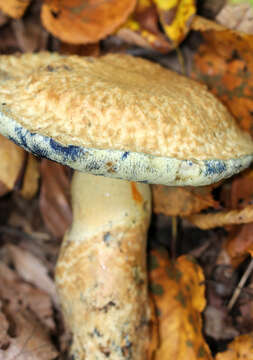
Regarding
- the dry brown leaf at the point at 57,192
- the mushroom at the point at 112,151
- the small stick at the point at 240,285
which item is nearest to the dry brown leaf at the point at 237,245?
the small stick at the point at 240,285

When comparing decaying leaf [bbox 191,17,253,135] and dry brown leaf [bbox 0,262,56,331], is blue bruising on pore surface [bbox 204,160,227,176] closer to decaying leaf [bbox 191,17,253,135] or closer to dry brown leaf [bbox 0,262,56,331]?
decaying leaf [bbox 191,17,253,135]

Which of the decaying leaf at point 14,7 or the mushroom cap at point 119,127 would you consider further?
the decaying leaf at point 14,7

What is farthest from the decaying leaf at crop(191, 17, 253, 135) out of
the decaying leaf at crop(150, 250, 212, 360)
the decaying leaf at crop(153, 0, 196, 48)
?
the decaying leaf at crop(150, 250, 212, 360)

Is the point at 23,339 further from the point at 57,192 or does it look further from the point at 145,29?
the point at 145,29

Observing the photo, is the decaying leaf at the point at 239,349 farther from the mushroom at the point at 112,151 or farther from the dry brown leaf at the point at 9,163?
the dry brown leaf at the point at 9,163

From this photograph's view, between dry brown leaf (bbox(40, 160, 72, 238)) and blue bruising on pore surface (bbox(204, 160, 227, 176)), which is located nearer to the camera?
blue bruising on pore surface (bbox(204, 160, 227, 176))
